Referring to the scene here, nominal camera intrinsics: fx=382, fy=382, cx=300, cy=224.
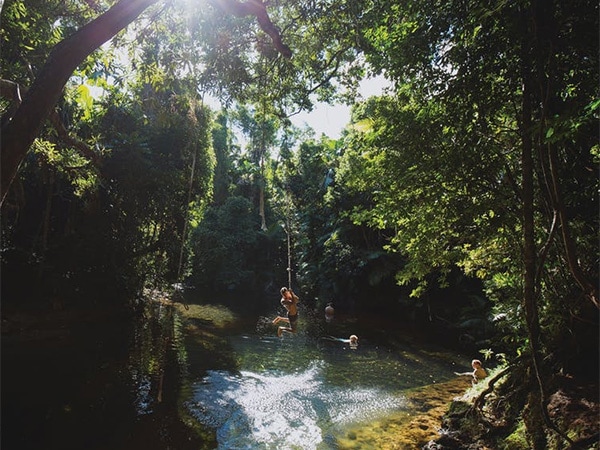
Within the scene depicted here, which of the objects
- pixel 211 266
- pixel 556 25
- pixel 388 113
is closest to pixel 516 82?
pixel 556 25

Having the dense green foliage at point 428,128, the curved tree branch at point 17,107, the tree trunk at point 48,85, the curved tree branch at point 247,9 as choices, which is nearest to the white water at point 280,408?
the dense green foliage at point 428,128

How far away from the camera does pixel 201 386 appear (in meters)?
8.93

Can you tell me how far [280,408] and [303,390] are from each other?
1.21 meters

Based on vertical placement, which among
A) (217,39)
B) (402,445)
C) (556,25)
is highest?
(217,39)

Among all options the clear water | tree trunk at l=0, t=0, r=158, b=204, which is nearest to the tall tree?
tree trunk at l=0, t=0, r=158, b=204

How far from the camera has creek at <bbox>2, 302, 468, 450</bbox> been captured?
255 inches

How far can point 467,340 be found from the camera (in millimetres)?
14383

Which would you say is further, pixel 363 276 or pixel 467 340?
pixel 363 276

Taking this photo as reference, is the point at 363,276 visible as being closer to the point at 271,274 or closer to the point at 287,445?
the point at 271,274

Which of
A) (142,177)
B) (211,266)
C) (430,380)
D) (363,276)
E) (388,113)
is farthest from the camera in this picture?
(211,266)

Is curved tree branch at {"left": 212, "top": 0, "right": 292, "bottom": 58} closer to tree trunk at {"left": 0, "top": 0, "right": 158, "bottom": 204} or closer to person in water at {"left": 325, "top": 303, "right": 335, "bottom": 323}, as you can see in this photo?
tree trunk at {"left": 0, "top": 0, "right": 158, "bottom": 204}

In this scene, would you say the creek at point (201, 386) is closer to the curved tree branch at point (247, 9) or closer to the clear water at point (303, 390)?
the clear water at point (303, 390)

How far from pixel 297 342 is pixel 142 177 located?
27.2ft

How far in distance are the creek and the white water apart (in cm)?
2
